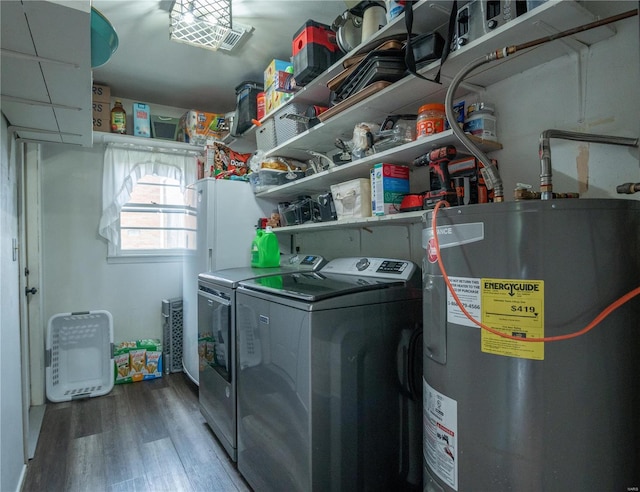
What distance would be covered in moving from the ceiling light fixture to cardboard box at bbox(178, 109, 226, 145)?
3.50 ft

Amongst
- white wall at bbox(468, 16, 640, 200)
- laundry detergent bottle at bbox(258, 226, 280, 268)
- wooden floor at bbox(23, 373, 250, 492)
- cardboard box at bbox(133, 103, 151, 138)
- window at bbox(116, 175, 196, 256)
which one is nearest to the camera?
white wall at bbox(468, 16, 640, 200)

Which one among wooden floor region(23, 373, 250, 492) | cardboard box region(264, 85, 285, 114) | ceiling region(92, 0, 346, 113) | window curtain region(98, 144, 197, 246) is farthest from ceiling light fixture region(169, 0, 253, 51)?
wooden floor region(23, 373, 250, 492)

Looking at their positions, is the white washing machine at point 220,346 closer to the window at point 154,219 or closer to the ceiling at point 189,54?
the window at point 154,219

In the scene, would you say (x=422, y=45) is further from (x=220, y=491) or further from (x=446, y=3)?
(x=220, y=491)

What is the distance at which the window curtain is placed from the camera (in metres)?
3.21

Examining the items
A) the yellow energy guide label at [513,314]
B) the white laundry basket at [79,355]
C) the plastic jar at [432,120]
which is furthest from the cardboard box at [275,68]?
the white laundry basket at [79,355]

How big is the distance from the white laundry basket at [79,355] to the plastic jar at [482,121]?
3217 mm

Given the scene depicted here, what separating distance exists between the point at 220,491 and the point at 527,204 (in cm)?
192

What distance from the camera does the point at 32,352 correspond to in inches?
108

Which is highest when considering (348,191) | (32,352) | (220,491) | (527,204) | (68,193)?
(68,193)

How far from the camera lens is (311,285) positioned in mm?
1603

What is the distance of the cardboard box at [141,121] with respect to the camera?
322cm

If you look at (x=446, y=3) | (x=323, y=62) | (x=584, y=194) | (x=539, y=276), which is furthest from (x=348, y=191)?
(x=539, y=276)

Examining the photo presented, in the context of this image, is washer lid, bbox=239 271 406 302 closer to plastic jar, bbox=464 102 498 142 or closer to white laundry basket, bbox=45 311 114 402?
plastic jar, bbox=464 102 498 142
